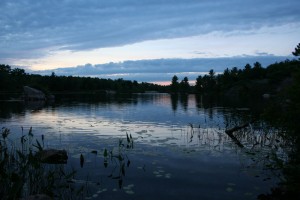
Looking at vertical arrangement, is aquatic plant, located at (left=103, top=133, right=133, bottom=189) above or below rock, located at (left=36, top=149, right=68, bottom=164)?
below

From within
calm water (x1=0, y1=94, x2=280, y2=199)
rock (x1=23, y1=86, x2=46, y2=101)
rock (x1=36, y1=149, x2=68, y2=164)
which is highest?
rock (x1=23, y1=86, x2=46, y2=101)

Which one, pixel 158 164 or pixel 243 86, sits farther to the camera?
pixel 243 86

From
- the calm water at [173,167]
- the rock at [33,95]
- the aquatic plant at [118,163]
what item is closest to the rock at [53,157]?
the calm water at [173,167]

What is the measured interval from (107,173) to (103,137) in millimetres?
11292

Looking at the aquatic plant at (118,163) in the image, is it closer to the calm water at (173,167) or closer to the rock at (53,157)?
the calm water at (173,167)

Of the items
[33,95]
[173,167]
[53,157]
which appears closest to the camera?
[173,167]

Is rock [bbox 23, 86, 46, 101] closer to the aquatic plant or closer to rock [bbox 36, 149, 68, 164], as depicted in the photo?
the aquatic plant

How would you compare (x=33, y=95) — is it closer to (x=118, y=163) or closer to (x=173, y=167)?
(x=118, y=163)

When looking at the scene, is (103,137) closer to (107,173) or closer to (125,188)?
(107,173)

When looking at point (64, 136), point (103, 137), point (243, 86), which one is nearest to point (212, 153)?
point (103, 137)

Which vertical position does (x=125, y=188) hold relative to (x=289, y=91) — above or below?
below

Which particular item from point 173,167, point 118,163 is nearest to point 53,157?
point 118,163

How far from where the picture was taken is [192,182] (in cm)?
1533

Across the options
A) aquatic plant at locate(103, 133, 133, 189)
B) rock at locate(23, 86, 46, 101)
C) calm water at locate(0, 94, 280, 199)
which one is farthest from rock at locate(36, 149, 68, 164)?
rock at locate(23, 86, 46, 101)
